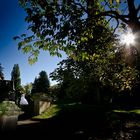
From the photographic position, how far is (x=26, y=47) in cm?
1110

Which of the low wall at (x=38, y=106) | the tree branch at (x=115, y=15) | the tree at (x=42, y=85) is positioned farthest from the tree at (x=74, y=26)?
the tree at (x=42, y=85)

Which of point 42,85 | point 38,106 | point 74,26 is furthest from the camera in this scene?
point 42,85

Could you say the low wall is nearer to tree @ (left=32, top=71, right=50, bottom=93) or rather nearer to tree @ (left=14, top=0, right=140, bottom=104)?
tree @ (left=14, top=0, right=140, bottom=104)

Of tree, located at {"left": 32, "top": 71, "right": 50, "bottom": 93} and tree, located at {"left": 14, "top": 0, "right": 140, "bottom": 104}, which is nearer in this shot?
tree, located at {"left": 14, "top": 0, "right": 140, "bottom": 104}

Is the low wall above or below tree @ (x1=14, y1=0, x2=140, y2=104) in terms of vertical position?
below

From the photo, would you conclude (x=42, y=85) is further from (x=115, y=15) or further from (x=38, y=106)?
(x=115, y=15)

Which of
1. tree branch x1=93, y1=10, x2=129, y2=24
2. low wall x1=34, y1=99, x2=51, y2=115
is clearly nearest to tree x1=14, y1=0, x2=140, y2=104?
tree branch x1=93, y1=10, x2=129, y2=24

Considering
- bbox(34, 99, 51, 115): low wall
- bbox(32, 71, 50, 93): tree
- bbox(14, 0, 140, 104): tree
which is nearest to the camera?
bbox(14, 0, 140, 104): tree

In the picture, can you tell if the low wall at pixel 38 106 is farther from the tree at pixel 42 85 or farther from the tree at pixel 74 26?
the tree at pixel 42 85

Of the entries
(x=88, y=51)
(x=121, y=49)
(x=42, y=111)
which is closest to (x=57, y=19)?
(x=88, y=51)

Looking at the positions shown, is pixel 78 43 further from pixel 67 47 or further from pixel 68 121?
pixel 68 121

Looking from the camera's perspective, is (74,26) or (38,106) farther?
(38,106)

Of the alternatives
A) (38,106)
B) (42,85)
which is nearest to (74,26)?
(38,106)

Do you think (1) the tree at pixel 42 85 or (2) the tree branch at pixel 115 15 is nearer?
(2) the tree branch at pixel 115 15
